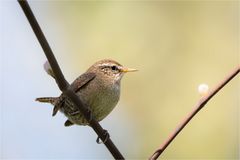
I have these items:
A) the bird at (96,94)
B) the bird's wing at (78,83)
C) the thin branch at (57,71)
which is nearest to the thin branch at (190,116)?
the thin branch at (57,71)

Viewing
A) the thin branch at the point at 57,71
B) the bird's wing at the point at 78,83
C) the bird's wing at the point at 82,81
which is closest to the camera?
the thin branch at the point at 57,71

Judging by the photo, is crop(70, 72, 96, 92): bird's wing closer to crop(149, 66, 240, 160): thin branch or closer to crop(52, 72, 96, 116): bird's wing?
crop(52, 72, 96, 116): bird's wing

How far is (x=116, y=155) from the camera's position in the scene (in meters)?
1.85

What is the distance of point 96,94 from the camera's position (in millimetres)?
3730

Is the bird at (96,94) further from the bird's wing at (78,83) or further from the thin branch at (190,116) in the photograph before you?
the thin branch at (190,116)

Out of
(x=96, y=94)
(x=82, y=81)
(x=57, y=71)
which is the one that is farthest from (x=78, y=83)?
(x=57, y=71)

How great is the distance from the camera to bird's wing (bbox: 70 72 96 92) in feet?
12.3

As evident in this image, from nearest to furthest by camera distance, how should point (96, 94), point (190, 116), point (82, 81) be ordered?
point (190, 116) < point (96, 94) < point (82, 81)

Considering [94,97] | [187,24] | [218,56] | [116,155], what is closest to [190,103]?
[218,56]

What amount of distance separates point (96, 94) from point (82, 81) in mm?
185

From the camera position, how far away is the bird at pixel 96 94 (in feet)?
11.8

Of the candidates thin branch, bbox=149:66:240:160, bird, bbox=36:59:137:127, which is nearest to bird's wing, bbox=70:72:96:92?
bird, bbox=36:59:137:127

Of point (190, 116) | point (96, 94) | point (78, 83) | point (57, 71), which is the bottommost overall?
point (96, 94)

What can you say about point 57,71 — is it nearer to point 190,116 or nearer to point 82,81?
point 190,116
